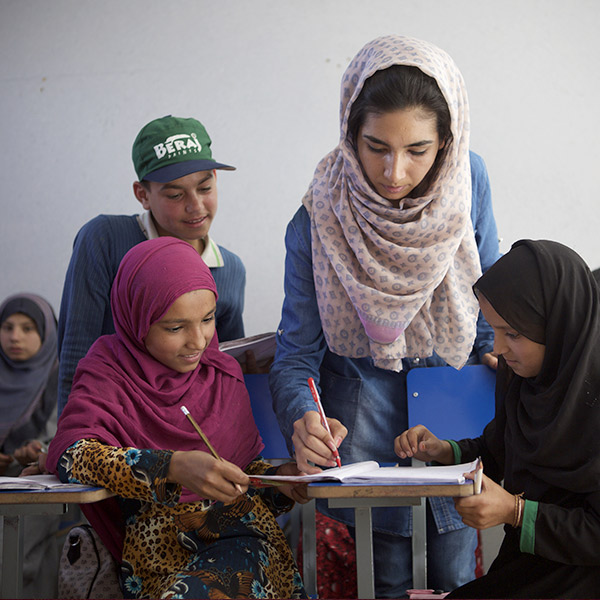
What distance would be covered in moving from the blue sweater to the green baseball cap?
17 cm

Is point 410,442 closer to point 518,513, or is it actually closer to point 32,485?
point 518,513

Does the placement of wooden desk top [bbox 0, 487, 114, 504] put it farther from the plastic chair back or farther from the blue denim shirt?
the plastic chair back

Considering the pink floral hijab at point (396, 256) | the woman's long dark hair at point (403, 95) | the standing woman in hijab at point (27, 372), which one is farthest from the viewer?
the standing woman in hijab at point (27, 372)

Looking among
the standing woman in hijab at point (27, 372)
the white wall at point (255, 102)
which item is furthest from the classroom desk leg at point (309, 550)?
the white wall at point (255, 102)

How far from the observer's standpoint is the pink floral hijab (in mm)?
1682

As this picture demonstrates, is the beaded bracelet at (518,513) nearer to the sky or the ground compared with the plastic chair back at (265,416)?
nearer to the ground

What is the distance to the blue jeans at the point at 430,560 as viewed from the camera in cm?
180

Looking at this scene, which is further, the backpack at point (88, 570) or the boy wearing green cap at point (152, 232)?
the boy wearing green cap at point (152, 232)

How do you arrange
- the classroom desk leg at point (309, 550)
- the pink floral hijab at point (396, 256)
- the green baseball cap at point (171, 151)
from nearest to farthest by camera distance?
the pink floral hijab at point (396, 256)
the classroom desk leg at point (309, 550)
the green baseball cap at point (171, 151)

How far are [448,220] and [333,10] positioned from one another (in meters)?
1.91

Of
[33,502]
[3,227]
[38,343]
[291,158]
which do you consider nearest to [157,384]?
[33,502]

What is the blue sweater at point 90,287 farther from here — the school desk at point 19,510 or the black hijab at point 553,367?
the black hijab at point 553,367

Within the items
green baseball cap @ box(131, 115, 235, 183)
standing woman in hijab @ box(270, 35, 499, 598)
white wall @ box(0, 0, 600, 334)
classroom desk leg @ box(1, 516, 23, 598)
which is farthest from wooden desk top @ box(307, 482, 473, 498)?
white wall @ box(0, 0, 600, 334)

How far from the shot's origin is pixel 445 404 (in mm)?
1835
